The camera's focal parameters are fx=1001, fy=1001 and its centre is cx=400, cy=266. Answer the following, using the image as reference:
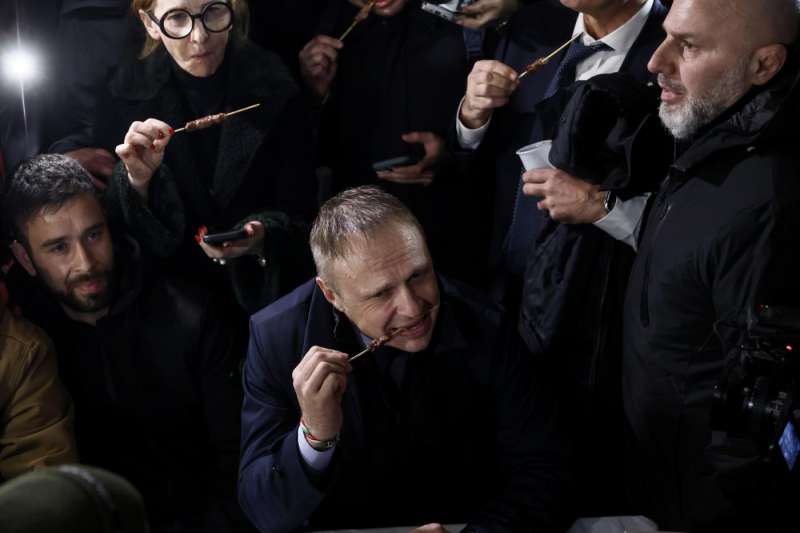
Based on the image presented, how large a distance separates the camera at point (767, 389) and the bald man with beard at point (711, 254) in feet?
0.15

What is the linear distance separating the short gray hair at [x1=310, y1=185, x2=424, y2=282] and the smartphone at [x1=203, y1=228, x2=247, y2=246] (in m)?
0.32

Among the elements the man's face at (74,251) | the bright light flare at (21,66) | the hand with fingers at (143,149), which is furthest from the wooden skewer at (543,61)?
the bright light flare at (21,66)

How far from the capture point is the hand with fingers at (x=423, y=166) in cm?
282

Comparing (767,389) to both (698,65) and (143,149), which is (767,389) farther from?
(143,149)

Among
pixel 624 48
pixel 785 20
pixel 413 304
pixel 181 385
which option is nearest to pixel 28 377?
pixel 181 385

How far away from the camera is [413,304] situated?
7.06 ft

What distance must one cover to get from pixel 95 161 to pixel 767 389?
1.76 m

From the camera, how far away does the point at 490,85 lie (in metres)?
2.53

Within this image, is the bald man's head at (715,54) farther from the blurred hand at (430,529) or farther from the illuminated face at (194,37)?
the illuminated face at (194,37)

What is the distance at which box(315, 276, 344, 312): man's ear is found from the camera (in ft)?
7.32

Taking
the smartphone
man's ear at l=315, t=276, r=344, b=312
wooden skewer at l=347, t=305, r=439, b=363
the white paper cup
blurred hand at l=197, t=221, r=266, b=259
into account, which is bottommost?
wooden skewer at l=347, t=305, r=439, b=363

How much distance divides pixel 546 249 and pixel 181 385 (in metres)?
1.04

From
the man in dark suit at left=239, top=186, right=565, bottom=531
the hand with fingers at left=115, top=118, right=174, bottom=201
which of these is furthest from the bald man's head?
the hand with fingers at left=115, top=118, right=174, bottom=201

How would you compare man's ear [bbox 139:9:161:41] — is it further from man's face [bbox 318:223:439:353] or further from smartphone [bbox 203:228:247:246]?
man's face [bbox 318:223:439:353]
